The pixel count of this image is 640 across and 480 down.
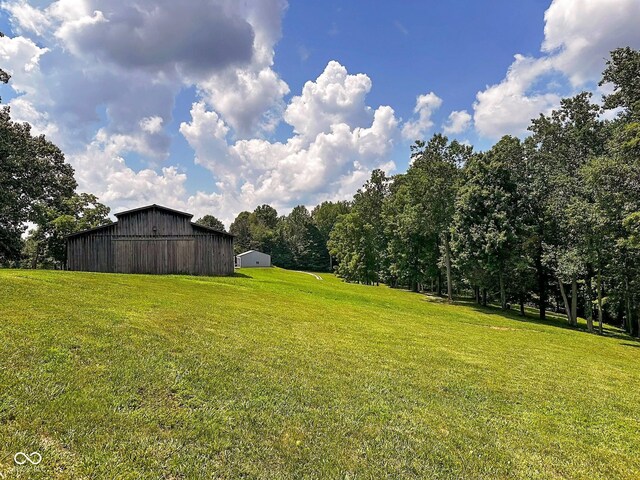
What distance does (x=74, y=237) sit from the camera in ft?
104

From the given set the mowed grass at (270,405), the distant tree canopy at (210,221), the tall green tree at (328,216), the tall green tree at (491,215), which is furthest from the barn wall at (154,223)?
the distant tree canopy at (210,221)

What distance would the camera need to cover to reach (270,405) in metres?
6.20

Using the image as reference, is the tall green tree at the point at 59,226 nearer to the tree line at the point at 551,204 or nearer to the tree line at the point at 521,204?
the tree line at the point at 521,204

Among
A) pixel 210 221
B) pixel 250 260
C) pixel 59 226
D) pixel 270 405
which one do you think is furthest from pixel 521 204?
pixel 210 221

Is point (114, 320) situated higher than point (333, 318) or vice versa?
point (114, 320)

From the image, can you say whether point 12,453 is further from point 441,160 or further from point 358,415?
point 441,160

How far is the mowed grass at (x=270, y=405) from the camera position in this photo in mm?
4562

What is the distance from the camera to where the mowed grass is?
180 inches

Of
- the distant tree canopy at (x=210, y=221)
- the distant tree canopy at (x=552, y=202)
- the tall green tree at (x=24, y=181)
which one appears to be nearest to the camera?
the distant tree canopy at (x=552, y=202)

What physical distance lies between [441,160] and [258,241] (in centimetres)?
7926

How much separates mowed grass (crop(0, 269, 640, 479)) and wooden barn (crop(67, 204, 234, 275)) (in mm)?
21400

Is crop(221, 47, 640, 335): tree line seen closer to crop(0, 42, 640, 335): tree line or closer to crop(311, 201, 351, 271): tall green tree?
crop(0, 42, 640, 335): tree line

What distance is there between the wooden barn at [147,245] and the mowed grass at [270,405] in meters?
21.4

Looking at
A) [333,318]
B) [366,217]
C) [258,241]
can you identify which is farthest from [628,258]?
[258,241]
